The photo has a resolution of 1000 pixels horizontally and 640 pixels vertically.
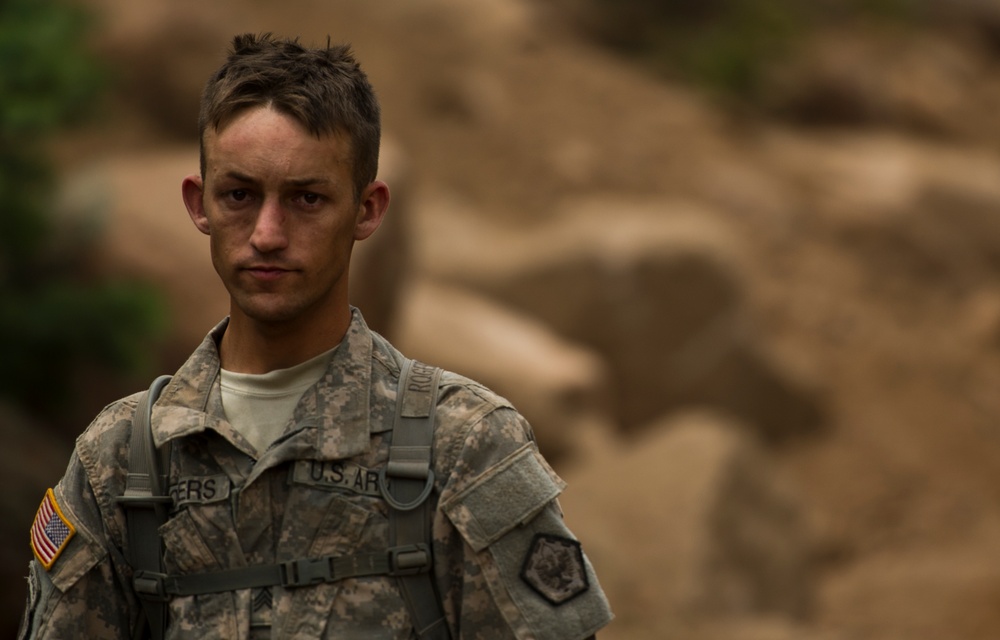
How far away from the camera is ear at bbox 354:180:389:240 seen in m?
2.65

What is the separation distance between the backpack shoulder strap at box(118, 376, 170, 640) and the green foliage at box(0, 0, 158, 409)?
5.16m

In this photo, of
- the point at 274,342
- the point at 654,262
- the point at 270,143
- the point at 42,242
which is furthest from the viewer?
the point at 654,262

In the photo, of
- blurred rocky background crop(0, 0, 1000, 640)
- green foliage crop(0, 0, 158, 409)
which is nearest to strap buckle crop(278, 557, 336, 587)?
blurred rocky background crop(0, 0, 1000, 640)

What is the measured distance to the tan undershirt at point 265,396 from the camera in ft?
8.55

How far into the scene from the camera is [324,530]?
2.54 meters

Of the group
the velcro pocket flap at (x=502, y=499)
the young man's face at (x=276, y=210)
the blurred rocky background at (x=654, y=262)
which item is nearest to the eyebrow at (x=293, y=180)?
the young man's face at (x=276, y=210)

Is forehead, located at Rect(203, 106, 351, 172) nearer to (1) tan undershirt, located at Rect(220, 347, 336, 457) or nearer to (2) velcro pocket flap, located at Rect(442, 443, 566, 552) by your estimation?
(1) tan undershirt, located at Rect(220, 347, 336, 457)

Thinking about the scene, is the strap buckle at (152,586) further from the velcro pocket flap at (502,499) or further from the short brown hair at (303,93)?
the short brown hair at (303,93)

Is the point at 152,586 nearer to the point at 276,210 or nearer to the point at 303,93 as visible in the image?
the point at 276,210

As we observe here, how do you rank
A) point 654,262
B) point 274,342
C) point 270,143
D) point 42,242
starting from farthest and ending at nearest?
point 654,262, point 42,242, point 274,342, point 270,143

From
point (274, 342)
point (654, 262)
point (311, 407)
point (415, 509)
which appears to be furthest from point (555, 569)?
point (654, 262)

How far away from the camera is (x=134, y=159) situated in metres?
10.1

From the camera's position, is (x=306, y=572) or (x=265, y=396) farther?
(x=265, y=396)

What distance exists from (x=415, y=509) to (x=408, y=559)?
8cm
